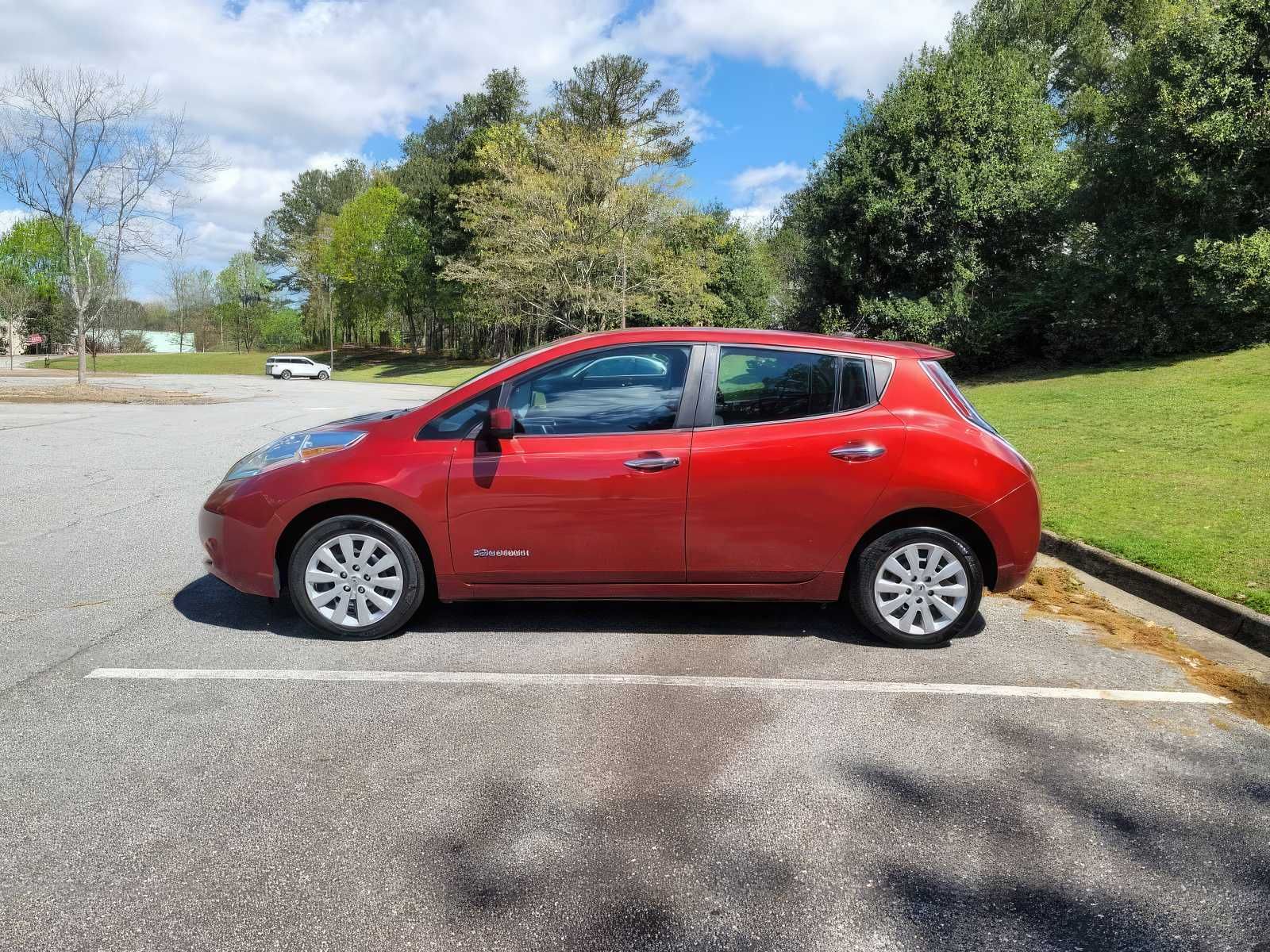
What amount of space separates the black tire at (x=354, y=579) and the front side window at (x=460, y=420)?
56cm

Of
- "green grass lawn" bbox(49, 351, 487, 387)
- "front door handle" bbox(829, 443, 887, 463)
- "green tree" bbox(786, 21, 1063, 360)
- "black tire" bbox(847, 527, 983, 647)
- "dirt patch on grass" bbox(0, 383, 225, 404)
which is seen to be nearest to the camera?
"front door handle" bbox(829, 443, 887, 463)

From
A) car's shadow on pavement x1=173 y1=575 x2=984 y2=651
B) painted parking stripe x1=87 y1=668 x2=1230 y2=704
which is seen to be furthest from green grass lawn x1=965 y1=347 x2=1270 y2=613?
car's shadow on pavement x1=173 y1=575 x2=984 y2=651

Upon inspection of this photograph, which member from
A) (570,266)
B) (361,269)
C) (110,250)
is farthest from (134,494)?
(361,269)

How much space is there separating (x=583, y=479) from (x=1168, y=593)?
3.94m

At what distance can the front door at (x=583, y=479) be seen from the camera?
457cm

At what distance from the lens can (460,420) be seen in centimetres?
475

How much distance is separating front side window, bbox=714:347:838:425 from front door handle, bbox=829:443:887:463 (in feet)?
0.78

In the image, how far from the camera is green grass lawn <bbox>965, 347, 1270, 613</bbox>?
6.20 metres

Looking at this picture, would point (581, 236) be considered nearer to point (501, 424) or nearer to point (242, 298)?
point (501, 424)

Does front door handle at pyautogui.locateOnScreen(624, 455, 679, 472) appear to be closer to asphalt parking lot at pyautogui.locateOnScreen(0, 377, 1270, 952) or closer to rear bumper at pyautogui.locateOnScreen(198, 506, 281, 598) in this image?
asphalt parking lot at pyautogui.locateOnScreen(0, 377, 1270, 952)

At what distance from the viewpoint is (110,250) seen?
24.3 metres

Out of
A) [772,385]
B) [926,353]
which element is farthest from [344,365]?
[926,353]

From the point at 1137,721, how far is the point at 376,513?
12.6 feet

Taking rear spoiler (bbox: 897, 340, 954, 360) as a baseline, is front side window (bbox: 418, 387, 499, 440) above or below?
below
